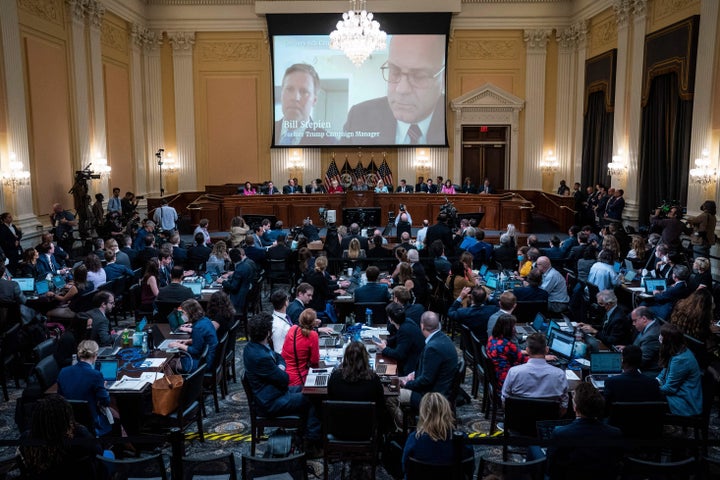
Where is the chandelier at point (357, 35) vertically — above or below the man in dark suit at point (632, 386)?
above

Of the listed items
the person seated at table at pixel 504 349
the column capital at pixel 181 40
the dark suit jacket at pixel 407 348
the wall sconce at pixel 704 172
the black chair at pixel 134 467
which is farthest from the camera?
the column capital at pixel 181 40

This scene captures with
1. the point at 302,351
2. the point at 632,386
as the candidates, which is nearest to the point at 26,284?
the point at 302,351

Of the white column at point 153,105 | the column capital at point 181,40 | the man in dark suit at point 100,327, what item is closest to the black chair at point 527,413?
the man in dark suit at point 100,327

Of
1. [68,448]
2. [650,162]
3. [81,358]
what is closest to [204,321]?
[81,358]

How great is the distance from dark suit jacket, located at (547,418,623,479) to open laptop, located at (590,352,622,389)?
1.58 meters

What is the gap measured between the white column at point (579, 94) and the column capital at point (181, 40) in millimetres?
12279

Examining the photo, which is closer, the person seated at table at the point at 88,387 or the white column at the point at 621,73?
the person seated at table at the point at 88,387

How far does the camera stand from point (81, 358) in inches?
217

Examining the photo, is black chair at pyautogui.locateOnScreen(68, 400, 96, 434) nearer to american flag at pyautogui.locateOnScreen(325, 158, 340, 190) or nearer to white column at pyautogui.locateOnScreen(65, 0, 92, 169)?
white column at pyautogui.locateOnScreen(65, 0, 92, 169)

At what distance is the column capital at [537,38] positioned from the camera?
21.7 m

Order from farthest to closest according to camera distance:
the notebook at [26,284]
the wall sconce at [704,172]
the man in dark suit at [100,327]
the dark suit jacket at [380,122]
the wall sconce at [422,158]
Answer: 1. the wall sconce at [422,158]
2. the dark suit jacket at [380,122]
3. the wall sconce at [704,172]
4. the notebook at [26,284]
5. the man in dark suit at [100,327]

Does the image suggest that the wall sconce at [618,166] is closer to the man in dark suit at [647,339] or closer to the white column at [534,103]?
the white column at [534,103]

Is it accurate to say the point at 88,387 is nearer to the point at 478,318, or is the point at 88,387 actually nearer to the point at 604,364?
the point at 478,318

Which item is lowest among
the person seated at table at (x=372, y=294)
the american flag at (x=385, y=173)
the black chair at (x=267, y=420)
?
the black chair at (x=267, y=420)
